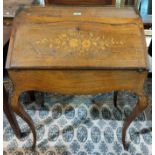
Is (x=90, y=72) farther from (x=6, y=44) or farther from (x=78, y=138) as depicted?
(x=78, y=138)

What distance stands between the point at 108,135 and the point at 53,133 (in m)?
0.43

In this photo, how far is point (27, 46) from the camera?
1036 millimetres

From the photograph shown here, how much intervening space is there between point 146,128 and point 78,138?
1.82ft

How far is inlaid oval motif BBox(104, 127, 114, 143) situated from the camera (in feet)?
5.06

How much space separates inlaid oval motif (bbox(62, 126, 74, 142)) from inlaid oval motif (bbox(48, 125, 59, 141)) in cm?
6

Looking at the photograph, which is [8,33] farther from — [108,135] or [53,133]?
[108,135]

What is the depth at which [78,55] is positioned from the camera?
1.01m

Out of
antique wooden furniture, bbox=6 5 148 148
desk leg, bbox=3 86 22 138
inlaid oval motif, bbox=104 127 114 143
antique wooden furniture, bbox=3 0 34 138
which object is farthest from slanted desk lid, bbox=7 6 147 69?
inlaid oval motif, bbox=104 127 114 143

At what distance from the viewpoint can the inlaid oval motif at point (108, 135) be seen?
1.54m

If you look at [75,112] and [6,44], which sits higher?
[6,44]

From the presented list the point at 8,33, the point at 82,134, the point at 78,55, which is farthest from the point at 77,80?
the point at 82,134

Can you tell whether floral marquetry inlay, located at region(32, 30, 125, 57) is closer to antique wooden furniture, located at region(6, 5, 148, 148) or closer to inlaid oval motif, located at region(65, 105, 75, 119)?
antique wooden furniture, located at region(6, 5, 148, 148)

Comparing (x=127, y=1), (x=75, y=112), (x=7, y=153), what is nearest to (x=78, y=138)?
(x=75, y=112)

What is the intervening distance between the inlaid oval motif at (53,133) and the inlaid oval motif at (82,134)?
173 mm
